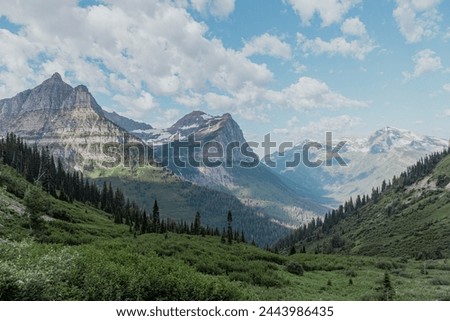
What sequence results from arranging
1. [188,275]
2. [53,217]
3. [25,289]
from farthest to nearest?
1. [53,217]
2. [188,275]
3. [25,289]

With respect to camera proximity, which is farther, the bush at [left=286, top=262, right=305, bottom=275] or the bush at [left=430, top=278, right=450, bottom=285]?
the bush at [left=286, top=262, right=305, bottom=275]

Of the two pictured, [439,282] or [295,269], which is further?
[295,269]

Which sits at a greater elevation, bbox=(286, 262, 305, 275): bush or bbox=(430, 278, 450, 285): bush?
bbox=(430, 278, 450, 285): bush

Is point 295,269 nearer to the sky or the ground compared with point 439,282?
nearer to the ground

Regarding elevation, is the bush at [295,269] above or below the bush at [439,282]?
below

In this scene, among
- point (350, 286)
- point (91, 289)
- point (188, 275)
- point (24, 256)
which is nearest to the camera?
point (91, 289)

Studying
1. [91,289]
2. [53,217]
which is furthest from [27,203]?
[91,289]

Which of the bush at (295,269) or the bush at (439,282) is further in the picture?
the bush at (295,269)

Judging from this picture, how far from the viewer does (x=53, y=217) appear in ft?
339
